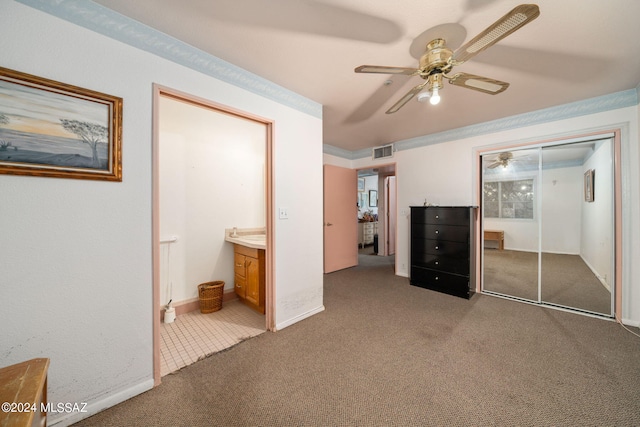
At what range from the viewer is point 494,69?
1.96 meters

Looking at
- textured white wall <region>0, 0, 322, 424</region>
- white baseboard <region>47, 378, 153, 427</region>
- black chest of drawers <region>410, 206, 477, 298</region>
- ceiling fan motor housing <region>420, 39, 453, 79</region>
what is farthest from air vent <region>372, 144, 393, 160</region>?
white baseboard <region>47, 378, 153, 427</region>

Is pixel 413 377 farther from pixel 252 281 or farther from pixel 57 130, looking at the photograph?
pixel 57 130

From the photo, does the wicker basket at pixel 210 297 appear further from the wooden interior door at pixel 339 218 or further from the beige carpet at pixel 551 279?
the beige carpet at pixel 551 279

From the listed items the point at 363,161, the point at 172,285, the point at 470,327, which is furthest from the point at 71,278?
the point at 363,161

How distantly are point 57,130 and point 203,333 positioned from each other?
6.35 ft

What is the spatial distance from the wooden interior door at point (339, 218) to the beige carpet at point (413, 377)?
1.89m

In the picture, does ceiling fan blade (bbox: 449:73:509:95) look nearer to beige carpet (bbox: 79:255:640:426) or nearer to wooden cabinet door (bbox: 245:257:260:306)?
beige carpet (bbox: 79:255:640:426)

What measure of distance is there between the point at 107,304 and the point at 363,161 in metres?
4.25

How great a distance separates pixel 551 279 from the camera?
9.57 feet

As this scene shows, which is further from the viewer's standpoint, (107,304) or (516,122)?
(516,122)

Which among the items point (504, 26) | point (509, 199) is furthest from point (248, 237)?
point (509, 199)

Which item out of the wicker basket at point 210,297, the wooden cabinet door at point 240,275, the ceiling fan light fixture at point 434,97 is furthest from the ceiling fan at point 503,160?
the wicker basket at point 210,297

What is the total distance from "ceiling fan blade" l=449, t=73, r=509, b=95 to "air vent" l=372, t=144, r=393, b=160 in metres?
2.24

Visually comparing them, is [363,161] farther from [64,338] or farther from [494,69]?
[64,338]
